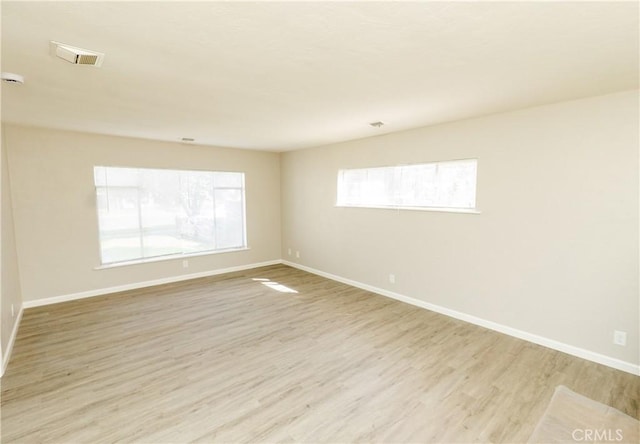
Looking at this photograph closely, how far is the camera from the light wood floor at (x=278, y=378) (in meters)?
2.05

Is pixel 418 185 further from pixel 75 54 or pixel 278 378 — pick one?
pixel 75 54

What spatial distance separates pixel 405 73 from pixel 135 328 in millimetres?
3889

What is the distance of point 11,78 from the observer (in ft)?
7.34

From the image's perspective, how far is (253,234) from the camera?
637 centimetres

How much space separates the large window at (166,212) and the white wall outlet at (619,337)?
5585 mm

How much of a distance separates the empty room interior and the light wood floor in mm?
22

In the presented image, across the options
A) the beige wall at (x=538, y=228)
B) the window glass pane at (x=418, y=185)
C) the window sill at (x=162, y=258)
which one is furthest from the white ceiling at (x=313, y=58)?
the window sill at (x=162, y=258)

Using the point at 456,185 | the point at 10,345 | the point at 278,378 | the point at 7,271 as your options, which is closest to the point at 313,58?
the point at 278,378

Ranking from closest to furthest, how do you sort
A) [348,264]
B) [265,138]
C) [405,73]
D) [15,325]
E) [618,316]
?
[405,73] < [618,316] < [15,325] < [265,138] < [348,264]

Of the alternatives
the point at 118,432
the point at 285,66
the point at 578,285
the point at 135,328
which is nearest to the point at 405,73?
the point at 285,66

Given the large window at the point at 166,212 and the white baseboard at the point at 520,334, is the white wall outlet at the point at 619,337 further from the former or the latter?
the large window at the point at 166,212

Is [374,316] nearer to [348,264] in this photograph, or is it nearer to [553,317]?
[348,264]

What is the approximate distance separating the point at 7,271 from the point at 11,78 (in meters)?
2.18

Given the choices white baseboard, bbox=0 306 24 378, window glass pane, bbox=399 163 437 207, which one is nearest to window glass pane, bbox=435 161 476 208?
window glass pane, bbox=399 163 437 207
